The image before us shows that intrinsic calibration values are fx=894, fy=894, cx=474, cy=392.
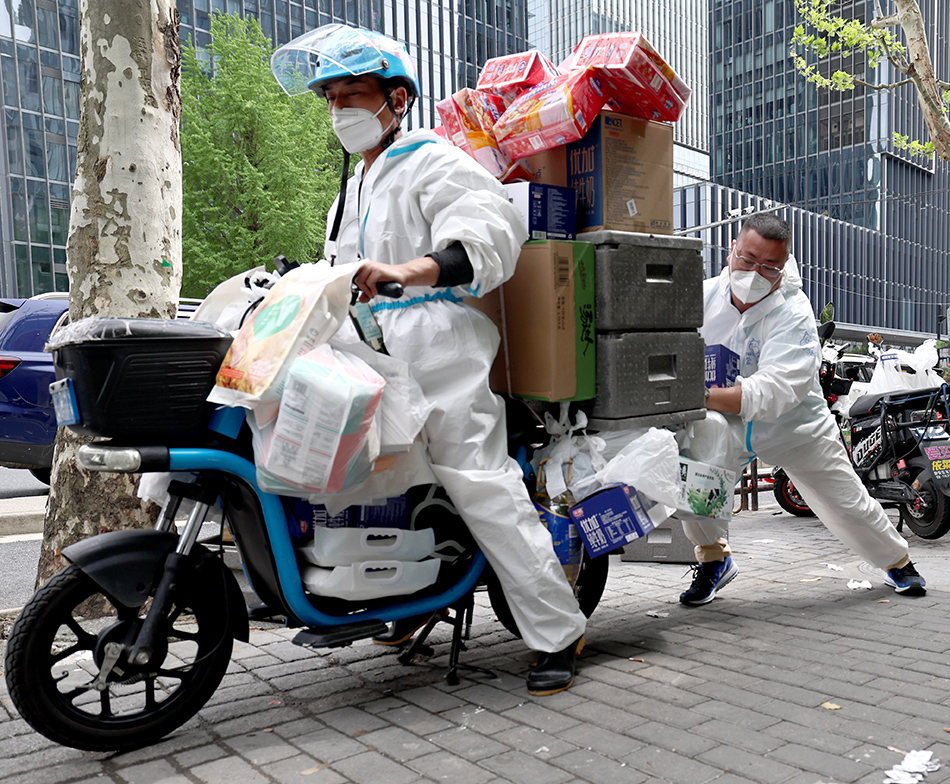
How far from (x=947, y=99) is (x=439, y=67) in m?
42.0

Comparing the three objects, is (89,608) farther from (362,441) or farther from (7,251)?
(7,251)

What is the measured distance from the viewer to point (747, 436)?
4.12 m

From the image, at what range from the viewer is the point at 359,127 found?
319 centimetres

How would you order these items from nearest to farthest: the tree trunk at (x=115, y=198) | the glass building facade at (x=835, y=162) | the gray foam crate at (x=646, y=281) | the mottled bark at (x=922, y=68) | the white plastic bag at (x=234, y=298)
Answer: the white plastic bag at (x=234, y=298), the gray foam crate at (x=646, y=281), the tree trunk at (x=115, y=198), the mottled bark at (x=922, y=68), the glass building facade at (x=835, y=162)

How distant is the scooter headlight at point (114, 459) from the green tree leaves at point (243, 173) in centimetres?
1934

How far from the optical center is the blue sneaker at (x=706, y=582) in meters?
4.62

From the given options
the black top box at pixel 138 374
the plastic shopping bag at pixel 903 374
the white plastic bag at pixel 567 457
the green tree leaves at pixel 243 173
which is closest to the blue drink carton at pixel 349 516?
the black top box at pixel 138 374

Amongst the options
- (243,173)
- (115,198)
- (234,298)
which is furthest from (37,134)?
(234,298)

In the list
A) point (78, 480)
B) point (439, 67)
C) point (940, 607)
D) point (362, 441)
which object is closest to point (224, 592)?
point (362, 441)

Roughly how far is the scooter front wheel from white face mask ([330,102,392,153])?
1621 mm

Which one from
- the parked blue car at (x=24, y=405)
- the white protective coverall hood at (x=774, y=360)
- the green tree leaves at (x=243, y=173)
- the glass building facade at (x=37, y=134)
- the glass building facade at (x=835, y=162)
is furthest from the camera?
the glass building facade at (x=835, y=162)

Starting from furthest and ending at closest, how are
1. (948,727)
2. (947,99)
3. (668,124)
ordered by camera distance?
(947,99) → (668,124) → (948,727)

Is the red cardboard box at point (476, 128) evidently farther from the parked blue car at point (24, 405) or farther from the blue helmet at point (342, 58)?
the parked blue car at point (24, 405)

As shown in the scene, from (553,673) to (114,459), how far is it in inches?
66.8
